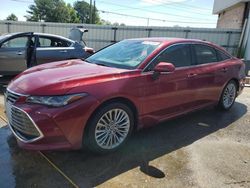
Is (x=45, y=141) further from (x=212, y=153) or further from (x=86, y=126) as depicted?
(x=212, y=153)

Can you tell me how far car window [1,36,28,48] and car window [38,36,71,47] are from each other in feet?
1.31

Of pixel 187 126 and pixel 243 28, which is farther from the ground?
pixel 243 28

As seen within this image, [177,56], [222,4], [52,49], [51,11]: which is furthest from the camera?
[51,11]

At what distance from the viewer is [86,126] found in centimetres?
312

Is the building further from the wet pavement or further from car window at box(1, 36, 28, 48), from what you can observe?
the wet pavement

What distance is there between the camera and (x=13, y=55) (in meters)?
7.06

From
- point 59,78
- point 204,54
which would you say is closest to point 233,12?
point 204,54

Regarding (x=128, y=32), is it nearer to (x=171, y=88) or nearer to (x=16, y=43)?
(x=16, y=43)

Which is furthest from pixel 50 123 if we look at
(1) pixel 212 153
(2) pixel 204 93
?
(2) pixel 204 93

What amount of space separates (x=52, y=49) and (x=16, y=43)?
956 millimetres

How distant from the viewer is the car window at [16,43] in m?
6.98

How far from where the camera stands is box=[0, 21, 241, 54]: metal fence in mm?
15297

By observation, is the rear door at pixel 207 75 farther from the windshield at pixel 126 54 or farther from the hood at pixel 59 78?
the hood at pixel 59 78

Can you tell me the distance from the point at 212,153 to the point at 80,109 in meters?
1.97
